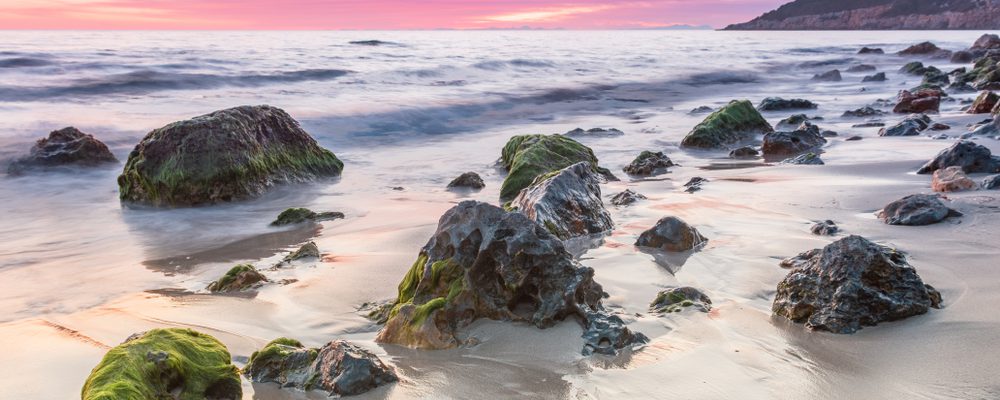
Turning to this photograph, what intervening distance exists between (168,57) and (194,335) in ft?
83.5

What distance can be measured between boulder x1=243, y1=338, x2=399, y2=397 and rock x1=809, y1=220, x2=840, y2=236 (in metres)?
3.31

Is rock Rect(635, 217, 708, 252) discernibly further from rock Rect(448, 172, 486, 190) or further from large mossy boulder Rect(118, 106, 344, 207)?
large mossy boulder Rect(118, 106, 344, 207)

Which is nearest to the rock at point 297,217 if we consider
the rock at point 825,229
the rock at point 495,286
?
the rock at point 495,286

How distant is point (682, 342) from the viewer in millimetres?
3426

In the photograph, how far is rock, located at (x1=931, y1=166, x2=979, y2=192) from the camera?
20.3 ft

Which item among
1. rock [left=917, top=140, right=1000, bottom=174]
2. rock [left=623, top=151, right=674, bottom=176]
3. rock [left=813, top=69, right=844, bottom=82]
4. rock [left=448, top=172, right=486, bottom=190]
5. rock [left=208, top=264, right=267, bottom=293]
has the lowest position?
rock [left=448, top=172, right=486, bottom=190]

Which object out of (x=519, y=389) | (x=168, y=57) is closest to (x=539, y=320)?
(x=519, y=389)

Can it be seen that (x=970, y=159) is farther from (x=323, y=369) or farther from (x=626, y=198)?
(x=323, y=369)

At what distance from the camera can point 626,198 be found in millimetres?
6789

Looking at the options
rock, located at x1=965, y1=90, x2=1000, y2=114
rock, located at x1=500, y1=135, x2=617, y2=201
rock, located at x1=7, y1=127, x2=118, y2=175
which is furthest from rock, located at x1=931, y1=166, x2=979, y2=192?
rock, located at x1=7, y1=127, x2=118, y2=175

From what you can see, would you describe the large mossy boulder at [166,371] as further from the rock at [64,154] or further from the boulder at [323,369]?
the rock at [64,154]

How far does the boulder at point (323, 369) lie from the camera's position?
3006 millimetres

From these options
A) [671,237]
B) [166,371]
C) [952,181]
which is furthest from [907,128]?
[166,371]

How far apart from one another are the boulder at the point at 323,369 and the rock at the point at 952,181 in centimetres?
512
